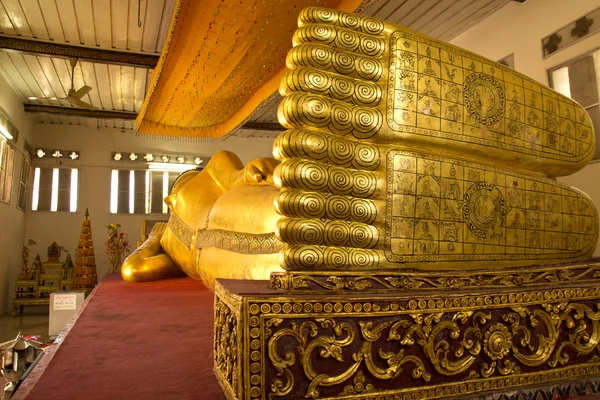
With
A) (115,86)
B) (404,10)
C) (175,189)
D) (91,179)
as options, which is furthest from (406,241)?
(91,179)

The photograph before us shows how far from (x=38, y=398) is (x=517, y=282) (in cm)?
77

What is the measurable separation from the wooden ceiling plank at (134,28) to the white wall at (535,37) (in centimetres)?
307

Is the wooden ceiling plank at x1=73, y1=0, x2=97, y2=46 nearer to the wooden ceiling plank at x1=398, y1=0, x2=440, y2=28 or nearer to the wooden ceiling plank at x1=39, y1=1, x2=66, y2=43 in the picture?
the wooden ceiling plank at x1=39, y1=1, x2=66, y2=43

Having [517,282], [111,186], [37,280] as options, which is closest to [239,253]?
[517,282]

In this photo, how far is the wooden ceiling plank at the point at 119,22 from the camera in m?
3.92

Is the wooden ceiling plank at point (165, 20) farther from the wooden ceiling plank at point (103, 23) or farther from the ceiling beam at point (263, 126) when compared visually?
the ceiling beam at point (263, 126)

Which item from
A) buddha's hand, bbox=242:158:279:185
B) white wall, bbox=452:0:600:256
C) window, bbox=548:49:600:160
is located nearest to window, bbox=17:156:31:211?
buddha's hand, bbox=242:158:279:185

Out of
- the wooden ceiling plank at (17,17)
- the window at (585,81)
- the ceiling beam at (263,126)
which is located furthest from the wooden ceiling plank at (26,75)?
the window at (585,81)

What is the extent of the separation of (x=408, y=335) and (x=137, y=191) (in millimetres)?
7773

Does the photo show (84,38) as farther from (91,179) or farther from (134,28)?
(91,179)

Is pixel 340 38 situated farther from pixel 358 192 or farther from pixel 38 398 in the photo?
pixel 38 398

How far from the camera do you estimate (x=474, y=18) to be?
3.93m

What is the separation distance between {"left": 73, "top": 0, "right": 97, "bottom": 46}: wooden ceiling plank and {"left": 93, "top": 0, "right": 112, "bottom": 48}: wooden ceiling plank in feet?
0.12

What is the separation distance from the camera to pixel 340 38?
744mm
